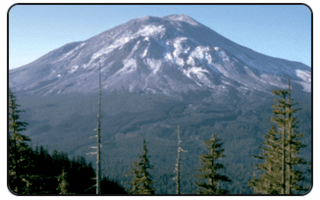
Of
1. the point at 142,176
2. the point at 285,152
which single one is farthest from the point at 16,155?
the point at 285,152

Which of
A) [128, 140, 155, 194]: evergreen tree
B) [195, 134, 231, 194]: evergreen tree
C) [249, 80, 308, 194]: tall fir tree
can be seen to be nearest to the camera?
[249, 80, 308, 194]: tall fir tree

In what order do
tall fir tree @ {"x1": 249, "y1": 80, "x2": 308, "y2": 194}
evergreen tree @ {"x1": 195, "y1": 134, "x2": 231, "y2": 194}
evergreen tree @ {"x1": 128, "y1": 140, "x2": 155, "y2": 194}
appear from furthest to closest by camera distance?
evergreen tree @ {"x1": 128, "y1": 140, "x2": 155, "y2": 194}
evergreen tree @ {"x1": 195, "y1": 134, "x2": 231, "y2": 194}
tall fir tree @ {"x1": 249, "y1": 80, "x2": 308, "y2": 194}

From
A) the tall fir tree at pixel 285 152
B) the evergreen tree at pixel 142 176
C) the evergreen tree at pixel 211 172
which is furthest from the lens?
the evergreen tree at pixel 142 176

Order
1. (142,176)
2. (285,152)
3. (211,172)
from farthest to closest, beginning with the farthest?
(142,176) < (211,172) < (285,152)

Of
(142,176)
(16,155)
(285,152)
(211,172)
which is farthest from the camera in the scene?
(142,176)

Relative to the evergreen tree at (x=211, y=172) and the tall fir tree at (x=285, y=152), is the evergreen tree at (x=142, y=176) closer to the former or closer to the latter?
the evergreen tree at (x=211, y=172)

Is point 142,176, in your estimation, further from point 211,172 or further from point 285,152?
point 285,152

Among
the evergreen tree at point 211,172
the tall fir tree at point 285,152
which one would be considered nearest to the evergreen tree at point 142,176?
the evergreen tree at point 211,172

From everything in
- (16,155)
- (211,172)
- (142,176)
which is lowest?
(142,176)

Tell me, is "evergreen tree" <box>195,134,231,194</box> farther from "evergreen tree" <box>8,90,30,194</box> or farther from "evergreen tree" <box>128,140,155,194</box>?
"evergreen tree" <box>8,90,30,194</box>

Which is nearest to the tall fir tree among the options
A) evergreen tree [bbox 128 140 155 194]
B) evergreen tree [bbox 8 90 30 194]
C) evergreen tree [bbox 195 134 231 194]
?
evergreen tree [bbox 195 134 231 194]
